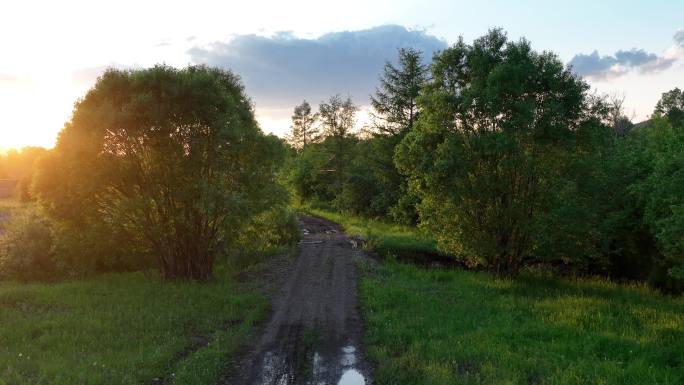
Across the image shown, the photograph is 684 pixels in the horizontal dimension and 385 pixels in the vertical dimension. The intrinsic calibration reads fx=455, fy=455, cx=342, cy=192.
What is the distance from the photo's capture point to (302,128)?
274ft

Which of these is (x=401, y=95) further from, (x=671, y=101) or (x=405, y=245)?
(x=671, y=101)

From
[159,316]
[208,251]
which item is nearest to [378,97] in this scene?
[208,251]

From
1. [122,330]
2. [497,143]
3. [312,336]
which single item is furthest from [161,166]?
[497,143]

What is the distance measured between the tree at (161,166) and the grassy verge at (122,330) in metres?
2.25

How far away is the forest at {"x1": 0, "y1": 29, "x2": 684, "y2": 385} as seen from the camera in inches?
516

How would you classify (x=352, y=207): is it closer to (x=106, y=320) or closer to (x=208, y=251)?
(x=208, y=251)

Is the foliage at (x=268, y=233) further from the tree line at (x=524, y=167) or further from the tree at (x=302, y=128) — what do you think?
the tree at (x=302, y=128)

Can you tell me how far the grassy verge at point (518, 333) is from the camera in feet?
33.1

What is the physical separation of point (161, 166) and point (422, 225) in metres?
12.4

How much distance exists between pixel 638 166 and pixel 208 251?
72.8 ft

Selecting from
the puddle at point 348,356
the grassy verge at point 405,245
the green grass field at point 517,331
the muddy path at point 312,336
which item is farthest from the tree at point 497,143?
the puddle at point 348,356

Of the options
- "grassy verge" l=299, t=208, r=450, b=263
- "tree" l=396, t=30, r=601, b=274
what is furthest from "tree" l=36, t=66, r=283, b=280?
"grassy verge" l=299, t=208, r=450, b=263

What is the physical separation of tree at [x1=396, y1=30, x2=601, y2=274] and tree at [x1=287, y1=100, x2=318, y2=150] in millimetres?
59558

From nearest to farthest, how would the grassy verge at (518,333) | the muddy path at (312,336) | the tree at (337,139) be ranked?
the grassy verge at (518,333) < the muddy path at (312,336) < the tree at (337,139)
